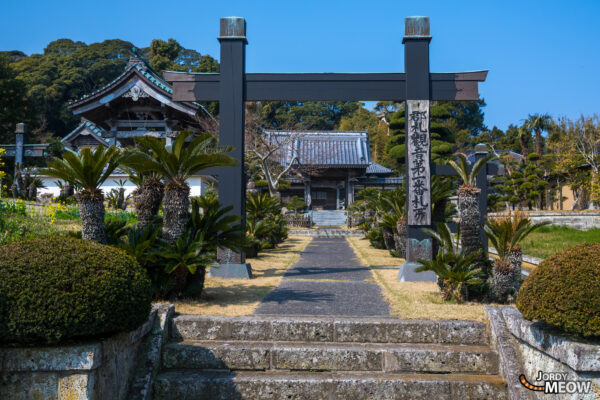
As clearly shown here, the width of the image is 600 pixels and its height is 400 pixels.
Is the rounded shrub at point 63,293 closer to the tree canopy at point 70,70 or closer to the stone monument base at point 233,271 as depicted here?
the stone monument base at point 233,271

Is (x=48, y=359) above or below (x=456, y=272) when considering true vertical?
below

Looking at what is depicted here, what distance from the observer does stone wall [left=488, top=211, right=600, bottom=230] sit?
1966 cm

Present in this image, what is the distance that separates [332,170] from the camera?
31719 millimetres

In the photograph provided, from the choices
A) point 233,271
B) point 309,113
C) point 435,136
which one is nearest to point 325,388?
point 233,271

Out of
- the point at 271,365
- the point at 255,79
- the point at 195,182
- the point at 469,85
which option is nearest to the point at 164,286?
the point at 271,365

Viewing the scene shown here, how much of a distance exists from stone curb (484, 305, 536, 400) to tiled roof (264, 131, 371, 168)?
2590cm

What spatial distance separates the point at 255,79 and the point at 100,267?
17.9 feet

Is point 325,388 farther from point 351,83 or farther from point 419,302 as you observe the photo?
point 351,83

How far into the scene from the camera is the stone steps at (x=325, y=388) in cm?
413

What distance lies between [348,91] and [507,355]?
537cm

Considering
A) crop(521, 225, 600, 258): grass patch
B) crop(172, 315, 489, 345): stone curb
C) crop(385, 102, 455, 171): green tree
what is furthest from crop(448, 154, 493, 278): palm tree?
crop(385, 102, 455, 171): green tree

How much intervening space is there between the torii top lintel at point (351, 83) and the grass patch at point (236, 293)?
3.38 meters

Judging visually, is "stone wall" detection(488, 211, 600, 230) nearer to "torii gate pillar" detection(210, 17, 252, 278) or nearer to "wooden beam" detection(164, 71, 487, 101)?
"wooden beam" detection(164, 71, 487, 101)

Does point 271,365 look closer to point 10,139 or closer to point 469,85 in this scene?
point 469,85
